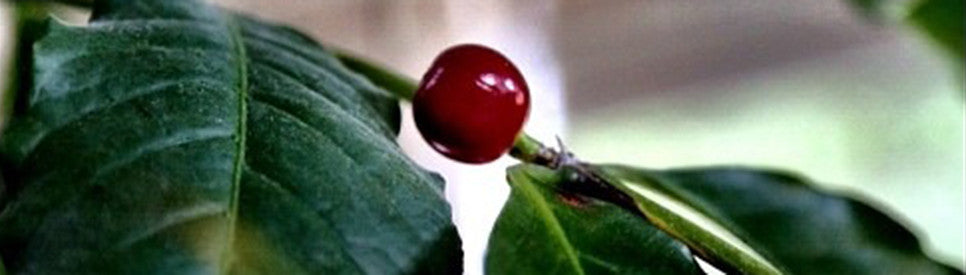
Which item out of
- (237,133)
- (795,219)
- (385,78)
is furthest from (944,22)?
(237,133)

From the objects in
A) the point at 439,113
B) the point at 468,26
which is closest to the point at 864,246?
the point at 439,113

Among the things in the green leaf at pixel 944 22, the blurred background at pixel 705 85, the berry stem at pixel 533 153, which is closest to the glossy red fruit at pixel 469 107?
the berry stem at pixel 533 153

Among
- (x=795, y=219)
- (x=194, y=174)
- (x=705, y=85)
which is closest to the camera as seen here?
(x=194, y=174)

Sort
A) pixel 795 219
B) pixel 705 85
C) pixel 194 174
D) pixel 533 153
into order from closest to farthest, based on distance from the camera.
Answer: pixel 194 174, pixel 533 153, pixel 795 219, pixel 705 85

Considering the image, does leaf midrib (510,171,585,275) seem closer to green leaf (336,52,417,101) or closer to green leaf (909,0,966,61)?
green leaf (336,52,417,101)

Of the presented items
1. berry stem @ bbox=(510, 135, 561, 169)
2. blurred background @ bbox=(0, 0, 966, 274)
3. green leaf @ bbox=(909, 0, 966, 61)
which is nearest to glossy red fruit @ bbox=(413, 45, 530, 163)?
berry stem @ bbox=(510, 135, 561, 169)

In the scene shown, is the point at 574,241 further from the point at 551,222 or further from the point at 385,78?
the point at 385,78

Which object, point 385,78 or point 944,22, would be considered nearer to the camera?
point 385,78
